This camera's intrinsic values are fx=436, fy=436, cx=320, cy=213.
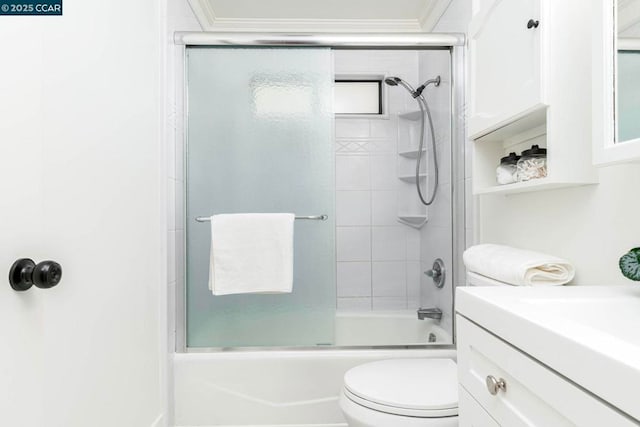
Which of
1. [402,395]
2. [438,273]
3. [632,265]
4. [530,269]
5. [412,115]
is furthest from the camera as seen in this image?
[412,115]

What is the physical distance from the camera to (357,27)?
2660 mm

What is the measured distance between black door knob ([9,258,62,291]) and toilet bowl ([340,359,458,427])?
0.90m

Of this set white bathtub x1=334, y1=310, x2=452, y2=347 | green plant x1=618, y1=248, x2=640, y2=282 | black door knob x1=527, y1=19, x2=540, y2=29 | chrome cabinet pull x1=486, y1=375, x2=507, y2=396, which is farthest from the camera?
white bathtub x1=334, y1=310, x2=452, y2=347

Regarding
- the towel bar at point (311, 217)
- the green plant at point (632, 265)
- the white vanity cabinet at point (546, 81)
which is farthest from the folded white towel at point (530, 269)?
the towel bar at point (311, 217)

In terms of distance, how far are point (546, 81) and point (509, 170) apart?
327 mm

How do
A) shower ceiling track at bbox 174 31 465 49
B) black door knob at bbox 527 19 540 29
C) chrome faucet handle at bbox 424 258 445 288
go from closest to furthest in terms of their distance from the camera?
black door knob at bbox 527 19 540 29 → shower ceiling track at bbox 174 31 465 49 → chrome faucet handle at bbox 424 258 445 288

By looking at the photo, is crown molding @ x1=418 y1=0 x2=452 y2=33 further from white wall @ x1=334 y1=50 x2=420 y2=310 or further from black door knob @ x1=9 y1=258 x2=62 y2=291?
black door knob @ x1=9 y1=258 x2=62 y2=291

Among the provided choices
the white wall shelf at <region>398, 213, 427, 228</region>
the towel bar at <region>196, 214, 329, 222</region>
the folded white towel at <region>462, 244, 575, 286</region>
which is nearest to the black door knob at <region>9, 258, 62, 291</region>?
the towel bar at <region>196, 214, 329, 222</region>

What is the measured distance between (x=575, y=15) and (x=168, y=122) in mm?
1414

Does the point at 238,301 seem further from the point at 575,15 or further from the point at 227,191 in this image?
the point at 575,15

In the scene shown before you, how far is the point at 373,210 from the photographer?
2.83 m

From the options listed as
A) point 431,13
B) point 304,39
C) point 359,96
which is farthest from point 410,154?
point 304,39

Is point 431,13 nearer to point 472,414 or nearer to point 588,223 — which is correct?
point 588,223

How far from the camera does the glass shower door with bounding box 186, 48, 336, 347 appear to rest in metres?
1.90
